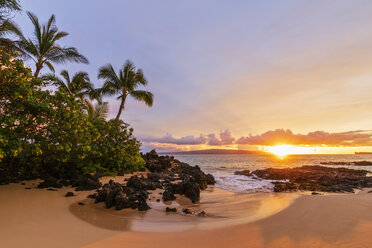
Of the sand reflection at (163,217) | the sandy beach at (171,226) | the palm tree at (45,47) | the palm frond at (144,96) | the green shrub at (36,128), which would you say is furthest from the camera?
the palm frond at (144,96)

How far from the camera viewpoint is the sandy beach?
11.5ft

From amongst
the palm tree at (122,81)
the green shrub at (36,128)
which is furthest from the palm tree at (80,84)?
the green shrub at (36,128)

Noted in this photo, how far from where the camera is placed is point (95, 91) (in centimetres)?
2033

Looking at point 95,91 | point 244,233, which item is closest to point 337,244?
point 244,233

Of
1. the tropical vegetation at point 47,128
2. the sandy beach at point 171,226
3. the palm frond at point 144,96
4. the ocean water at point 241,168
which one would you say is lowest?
the ocean water at point 241,168

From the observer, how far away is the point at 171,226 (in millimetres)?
4645

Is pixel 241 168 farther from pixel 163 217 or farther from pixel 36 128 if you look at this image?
pixel 36 128

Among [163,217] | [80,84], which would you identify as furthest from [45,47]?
[163,217]

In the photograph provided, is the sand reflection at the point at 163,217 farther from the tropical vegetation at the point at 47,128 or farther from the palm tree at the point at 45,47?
the palm tree at the point at 45,47

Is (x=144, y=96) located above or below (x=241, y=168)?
above

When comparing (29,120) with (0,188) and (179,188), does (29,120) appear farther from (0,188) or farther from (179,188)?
(179,188)

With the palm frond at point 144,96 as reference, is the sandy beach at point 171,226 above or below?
below

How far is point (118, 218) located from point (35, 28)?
1607 centimetres

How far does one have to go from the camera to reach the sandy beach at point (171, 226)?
3504mm
